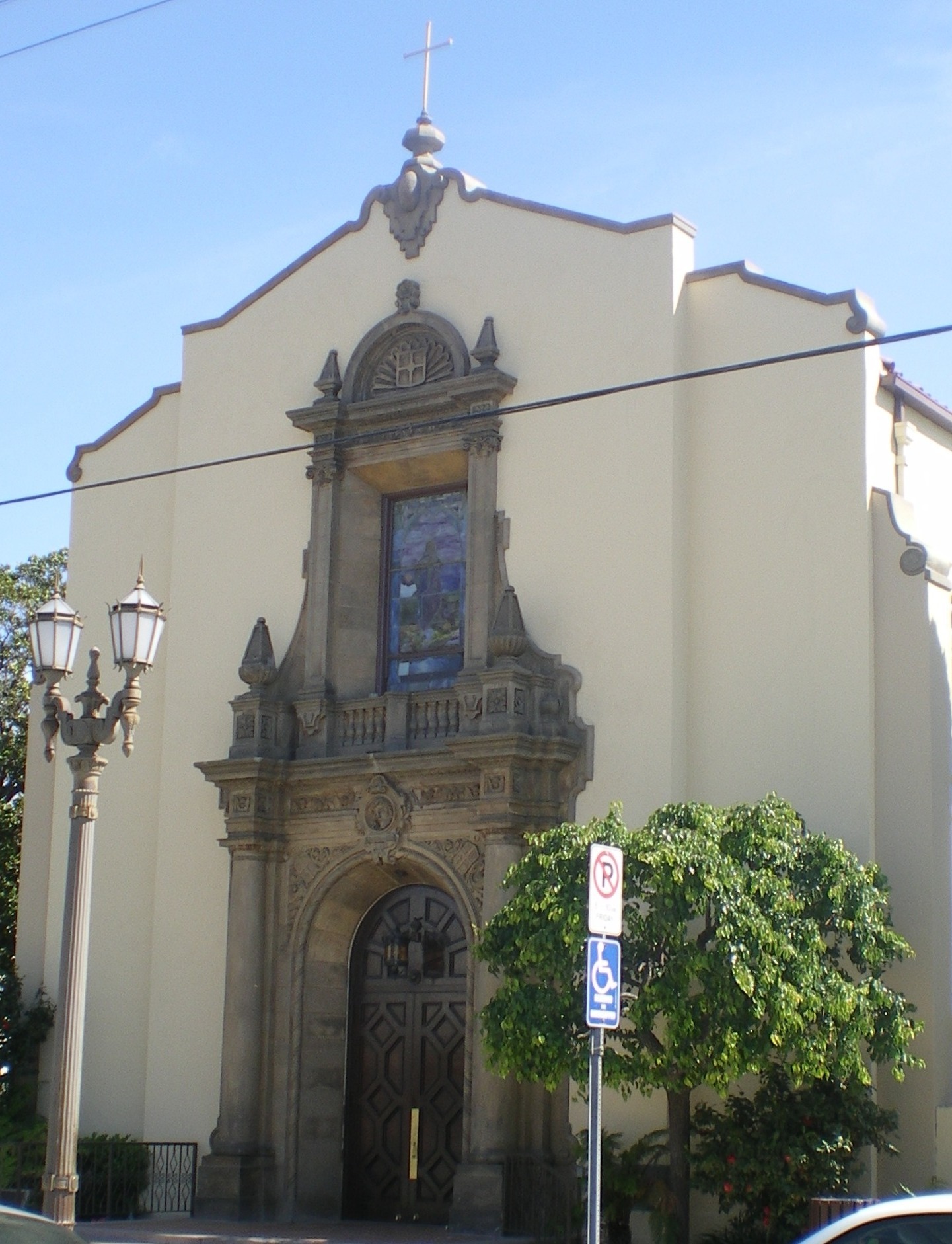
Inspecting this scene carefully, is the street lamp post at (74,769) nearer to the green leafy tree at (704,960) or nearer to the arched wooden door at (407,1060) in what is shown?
the green leafy tree at (704,960)

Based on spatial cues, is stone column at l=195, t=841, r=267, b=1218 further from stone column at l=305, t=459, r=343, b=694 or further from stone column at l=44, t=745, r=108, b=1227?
stone column at l=44, t=745, r=108, b=1227

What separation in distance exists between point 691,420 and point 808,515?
184cm

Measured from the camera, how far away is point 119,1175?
68.7ft

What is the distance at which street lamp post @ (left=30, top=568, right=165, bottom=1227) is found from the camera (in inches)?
564

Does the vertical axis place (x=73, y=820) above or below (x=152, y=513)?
below

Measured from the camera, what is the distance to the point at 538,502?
20750 millimetres

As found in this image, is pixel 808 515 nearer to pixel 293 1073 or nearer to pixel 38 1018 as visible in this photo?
pixel 293 1073

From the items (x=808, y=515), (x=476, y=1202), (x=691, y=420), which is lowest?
(x=476, y=1202)

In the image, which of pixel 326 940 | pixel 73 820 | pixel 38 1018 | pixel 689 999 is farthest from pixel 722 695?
pixel 38 1018

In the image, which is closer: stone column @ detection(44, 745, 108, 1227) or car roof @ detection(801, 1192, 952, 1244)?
car roof @ detection(801, 1192, 952, 1244)

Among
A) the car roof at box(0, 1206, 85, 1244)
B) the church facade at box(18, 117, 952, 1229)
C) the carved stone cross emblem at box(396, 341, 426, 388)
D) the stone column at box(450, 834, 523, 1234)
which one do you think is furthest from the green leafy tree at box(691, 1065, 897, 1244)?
the car roof at box(0, 1206, 85, 1244)

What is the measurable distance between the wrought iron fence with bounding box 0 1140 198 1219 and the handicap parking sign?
35.1 feet

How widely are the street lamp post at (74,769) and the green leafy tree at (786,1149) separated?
579cm

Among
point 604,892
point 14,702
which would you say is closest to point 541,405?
point 604,892
